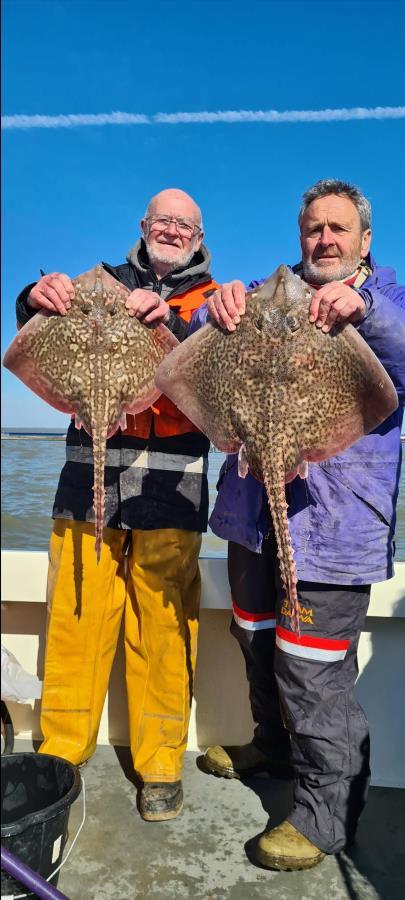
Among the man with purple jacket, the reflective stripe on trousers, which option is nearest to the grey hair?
the man with purple jacket

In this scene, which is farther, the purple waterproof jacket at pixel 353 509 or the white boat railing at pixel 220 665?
the white boat railing at pixel 220 665

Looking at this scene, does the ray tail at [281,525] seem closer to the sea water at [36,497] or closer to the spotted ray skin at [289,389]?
the spotted ray skin at [289,389]

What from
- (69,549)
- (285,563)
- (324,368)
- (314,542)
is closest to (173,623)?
(69,549)

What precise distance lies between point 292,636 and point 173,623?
72cm

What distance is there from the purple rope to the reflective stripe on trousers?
122 centimetres

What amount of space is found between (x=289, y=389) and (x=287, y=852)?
77.7 inches

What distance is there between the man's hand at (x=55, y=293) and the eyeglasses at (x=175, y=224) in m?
0.95

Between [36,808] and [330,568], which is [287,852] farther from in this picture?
[330,568]

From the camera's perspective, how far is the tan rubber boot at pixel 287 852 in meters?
2.73

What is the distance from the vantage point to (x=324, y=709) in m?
2.77

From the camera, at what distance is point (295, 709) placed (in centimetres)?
279

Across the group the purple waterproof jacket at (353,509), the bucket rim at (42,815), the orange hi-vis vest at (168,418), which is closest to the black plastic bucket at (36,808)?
the bucket rim at (42,815)

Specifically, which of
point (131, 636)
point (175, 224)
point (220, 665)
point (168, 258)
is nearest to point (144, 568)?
point (131, 636)

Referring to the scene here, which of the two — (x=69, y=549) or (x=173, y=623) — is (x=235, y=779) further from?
(x=69, y=549)
